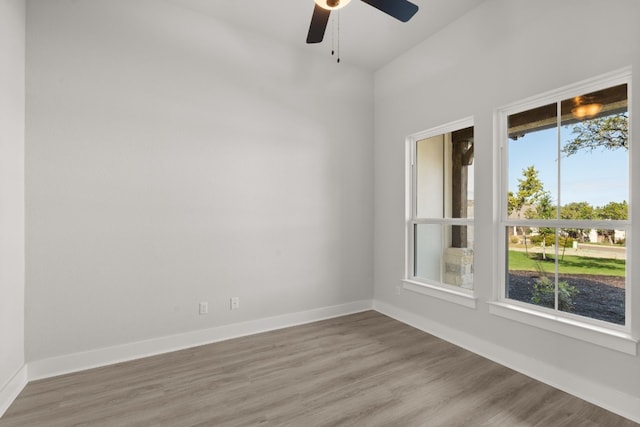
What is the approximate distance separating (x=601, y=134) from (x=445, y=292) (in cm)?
181

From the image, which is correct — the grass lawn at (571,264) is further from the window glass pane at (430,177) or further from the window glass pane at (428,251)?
the window glass pane at (430,177)

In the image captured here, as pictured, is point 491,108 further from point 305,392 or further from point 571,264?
point 305,392

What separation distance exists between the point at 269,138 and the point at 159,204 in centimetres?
130

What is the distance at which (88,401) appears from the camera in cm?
213

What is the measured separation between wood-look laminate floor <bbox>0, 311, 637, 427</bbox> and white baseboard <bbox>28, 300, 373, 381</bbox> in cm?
8

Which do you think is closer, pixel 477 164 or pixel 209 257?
pixel 477 164

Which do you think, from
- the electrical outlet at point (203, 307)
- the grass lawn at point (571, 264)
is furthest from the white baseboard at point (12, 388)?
the grass lawn at point (571, 264)

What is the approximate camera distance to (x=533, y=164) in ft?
8.48

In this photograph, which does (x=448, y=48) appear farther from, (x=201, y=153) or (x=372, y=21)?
(x=201, y=153)

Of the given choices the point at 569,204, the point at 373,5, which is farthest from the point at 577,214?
the point at 373,5

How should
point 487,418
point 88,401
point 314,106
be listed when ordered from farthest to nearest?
1. point 314,106
2. point 88,401
3. point 487,418

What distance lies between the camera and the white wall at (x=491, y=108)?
79.9 inches

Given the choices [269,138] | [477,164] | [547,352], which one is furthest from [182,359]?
[477,164]

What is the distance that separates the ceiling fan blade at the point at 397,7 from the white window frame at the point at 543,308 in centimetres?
122
